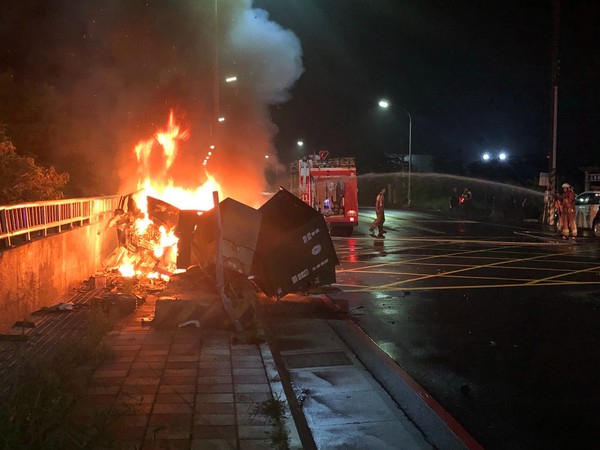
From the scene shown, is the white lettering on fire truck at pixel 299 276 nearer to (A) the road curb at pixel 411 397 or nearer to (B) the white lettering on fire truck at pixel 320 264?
(B) the white lettering on fire truck at pixel 320 264

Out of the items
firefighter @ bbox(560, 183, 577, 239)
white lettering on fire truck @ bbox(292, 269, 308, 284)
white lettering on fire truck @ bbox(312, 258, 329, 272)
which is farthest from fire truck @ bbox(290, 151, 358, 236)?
white lettering on fire truck @ bbox(292, 269, 308, 284)

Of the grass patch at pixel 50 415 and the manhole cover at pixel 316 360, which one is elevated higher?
the grass patch at pixel 50 415

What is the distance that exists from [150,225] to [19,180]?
6.97 ft

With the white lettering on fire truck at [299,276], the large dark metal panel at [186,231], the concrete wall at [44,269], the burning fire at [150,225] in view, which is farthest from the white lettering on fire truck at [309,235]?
the concrete wall at [44,269]

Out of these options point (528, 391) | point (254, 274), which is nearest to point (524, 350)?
point (528, 391)

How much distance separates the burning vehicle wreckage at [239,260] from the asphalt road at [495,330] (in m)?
1.02

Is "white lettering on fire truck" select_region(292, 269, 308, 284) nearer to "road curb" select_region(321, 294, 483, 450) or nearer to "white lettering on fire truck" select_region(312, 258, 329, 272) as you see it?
"white lettering on fire truck" select_region(312, 258, 329, 272)

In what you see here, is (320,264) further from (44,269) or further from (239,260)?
(44,269)

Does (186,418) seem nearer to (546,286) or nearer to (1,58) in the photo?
(546,286)

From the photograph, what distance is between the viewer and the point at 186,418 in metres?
4.10

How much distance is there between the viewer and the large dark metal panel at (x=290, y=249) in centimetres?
785

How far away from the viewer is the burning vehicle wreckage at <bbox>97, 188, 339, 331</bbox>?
22.0 feet

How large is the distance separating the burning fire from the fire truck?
6.14 metres

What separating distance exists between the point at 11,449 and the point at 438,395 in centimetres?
330
